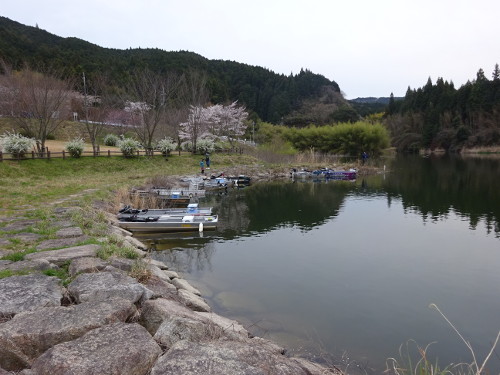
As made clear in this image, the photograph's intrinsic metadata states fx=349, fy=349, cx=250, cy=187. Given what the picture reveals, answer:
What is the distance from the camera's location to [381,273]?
9070 millimetres

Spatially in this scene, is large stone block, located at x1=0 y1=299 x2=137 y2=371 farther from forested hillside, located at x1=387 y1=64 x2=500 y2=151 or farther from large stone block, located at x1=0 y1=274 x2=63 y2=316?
forested hillside, located at x1=387 y1=64 x2=500 y2=151

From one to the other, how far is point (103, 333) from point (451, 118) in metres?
72.9

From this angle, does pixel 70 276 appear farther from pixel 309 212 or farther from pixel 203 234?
pixel 309 212

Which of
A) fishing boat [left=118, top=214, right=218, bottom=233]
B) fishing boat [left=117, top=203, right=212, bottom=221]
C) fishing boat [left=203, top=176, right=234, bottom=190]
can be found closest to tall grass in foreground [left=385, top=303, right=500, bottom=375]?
fishing boat [left=118, top=214, right=218, bottom=233]

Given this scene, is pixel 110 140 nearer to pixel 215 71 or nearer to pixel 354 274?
pixel 354 274

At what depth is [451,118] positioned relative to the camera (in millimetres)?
63812

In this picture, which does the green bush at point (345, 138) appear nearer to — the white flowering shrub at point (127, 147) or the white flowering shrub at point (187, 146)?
the white flowering shrub at point (187, 146)

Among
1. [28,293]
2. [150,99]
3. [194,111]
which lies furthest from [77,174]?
[28,293]

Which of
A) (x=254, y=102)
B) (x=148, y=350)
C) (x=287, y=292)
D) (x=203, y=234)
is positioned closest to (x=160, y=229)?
(x=203, y=234)

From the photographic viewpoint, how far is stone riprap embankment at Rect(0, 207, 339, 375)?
294cm

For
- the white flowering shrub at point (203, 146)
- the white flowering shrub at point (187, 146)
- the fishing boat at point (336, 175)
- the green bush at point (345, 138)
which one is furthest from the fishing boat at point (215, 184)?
the green bush at point (345, 138)

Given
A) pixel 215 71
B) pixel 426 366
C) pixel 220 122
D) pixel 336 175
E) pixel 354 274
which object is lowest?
pixel 354 274

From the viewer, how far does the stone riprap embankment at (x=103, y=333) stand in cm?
Answer: 294

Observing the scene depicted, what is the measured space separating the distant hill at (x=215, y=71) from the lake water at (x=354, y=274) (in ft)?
133
